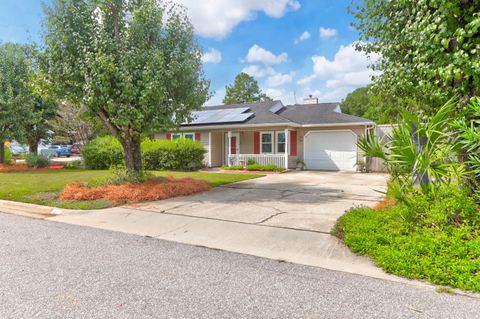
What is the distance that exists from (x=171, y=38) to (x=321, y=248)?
741cm

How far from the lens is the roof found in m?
16.7

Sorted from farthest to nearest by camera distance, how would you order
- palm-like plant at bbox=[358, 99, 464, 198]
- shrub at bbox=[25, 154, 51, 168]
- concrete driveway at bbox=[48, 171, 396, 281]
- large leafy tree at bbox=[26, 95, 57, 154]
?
large leafy tree at bbox=[26, 95, 57, 154] < shrub at bbox=[25, 154, 51, 168] < palm-like plant at bbox=[358, 99, 464, 198] < concrete driveway at bbox=[48, 171, 396, 281]

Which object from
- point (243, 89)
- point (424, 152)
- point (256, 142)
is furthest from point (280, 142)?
point (243, 89)

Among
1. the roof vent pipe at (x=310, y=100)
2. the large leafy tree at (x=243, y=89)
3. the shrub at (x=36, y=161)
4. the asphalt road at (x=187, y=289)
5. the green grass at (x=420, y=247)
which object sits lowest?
the asphalt road at (x=187, y=289)

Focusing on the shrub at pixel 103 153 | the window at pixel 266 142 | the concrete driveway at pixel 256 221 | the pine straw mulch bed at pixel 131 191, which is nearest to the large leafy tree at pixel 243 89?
the window at pixel 266 142

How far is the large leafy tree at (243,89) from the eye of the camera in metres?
48.8

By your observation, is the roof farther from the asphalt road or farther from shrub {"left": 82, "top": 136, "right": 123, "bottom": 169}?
the asphalt road

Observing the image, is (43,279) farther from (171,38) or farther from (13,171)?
(13,171)

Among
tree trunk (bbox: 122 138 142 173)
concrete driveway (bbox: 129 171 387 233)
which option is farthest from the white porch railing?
tree trunk (bbox: 122 138 142 173)

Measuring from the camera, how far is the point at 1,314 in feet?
8.75

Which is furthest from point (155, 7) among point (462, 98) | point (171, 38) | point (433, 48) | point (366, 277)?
point (366, 277)

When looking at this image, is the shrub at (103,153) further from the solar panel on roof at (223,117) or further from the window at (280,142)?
the window at (280,142)

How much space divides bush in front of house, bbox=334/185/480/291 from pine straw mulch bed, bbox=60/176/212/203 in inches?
206

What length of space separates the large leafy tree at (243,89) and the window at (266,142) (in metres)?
31.1
